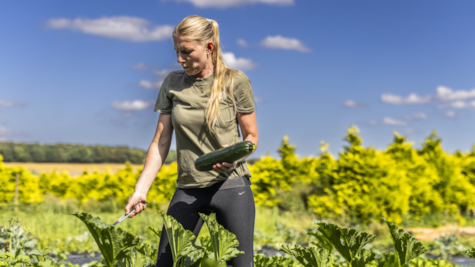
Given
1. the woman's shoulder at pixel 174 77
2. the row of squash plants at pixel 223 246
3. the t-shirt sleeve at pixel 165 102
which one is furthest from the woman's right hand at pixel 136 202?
the woman's shoulder at pixel 174 77

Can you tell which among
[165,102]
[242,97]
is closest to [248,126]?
[242,97]

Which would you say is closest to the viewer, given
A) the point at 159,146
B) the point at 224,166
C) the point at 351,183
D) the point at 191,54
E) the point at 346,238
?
the point at 346,238

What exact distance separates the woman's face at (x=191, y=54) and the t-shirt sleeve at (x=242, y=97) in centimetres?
20

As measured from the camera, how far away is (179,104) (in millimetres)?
2023

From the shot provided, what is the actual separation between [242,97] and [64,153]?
126 ft

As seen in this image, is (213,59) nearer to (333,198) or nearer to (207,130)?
(207,130)

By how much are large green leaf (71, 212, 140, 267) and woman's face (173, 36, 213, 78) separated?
889 millimetres

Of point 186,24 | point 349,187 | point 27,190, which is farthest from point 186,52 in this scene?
point 27,190

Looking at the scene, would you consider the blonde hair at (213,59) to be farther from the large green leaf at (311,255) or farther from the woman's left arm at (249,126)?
the large green leaf at (311,255)

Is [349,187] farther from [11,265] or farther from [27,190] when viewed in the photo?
[27,190]

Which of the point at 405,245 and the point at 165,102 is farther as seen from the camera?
the point at 165,102

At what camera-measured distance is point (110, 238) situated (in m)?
1.39

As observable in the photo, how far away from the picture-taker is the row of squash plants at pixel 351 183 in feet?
26.7

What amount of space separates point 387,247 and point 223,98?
550cm
